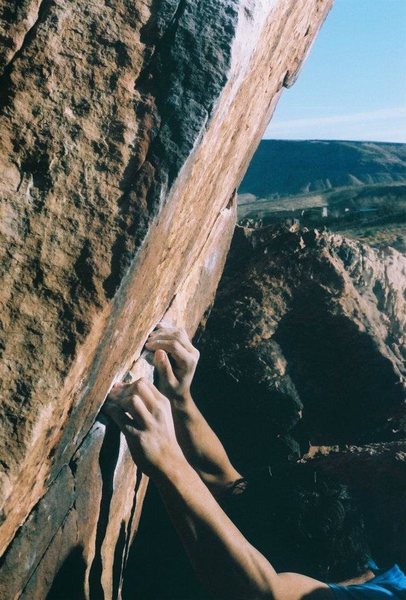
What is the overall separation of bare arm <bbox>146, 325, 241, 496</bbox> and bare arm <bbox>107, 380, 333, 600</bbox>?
486 millimetres

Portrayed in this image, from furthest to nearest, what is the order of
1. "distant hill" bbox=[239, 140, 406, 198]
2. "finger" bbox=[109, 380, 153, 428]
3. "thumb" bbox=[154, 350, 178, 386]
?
"distant hill" bbox=[239, 140, 406, 198]
"thumb" bbox=[154, 350, 178, 386]
"finger" bbox=[109, 380, 153, 428]

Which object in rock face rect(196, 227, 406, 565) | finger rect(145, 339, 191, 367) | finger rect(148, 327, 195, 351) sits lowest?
finger rect(145, 339, 191, 367)

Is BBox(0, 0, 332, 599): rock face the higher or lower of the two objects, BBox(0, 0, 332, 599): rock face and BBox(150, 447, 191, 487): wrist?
the higher

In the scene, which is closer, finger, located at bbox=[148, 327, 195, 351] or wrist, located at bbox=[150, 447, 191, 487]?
wrist, located at bbox=[150, 447, 191, 487]

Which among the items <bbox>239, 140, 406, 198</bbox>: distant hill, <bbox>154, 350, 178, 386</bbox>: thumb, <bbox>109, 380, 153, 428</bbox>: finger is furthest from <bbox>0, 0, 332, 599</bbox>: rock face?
<bbox>239, 140, 406, 198</bbox>: distant hill

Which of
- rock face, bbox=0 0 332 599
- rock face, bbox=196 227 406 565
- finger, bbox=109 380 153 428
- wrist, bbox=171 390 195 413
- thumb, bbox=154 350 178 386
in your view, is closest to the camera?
rock face, bbox=0 0 332 599

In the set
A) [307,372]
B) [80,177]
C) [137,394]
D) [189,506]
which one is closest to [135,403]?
[137,394]

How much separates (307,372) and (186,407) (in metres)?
1.04

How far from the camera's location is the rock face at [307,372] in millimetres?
2793

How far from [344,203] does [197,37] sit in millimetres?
20393

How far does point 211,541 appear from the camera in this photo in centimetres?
170

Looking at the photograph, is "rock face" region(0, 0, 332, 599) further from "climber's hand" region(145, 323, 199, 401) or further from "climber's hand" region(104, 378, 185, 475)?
"climber's hand" region(145, 323, 199, 401)

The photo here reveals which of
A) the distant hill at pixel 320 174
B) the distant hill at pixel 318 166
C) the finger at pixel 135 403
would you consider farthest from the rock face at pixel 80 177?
the distant hill at pixel 318 166

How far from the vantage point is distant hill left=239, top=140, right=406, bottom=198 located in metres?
35.0
